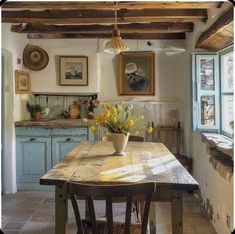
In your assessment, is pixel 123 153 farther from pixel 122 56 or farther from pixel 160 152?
pixel 122 56

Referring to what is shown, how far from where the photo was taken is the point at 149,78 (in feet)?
16.9

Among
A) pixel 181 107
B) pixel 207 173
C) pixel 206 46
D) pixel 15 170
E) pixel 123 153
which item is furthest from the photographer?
pixel 181 107

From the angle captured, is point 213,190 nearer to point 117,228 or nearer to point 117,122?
point 117,122

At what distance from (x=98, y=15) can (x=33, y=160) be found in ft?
7.17

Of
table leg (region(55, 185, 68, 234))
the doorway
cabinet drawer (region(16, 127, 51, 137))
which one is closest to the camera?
table leg (region(55, 185, 68, 234))

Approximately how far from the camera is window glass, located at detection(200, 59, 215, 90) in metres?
4.12

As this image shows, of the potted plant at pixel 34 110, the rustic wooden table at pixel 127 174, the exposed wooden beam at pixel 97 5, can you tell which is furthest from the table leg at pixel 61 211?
the potted plant at pixel 34 110

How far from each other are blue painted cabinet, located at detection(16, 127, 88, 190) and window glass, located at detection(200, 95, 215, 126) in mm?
1610

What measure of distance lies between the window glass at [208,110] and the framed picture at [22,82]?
8.22 ft

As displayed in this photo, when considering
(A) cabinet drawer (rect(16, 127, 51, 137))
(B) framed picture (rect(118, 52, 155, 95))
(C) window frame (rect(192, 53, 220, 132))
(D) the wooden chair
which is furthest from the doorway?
(C) window frame (rect(192, 53, 220, 132))

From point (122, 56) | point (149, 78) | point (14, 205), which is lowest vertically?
point (14, 205)


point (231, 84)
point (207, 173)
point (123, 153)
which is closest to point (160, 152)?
point (123, 153)

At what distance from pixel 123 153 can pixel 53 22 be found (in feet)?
6.75

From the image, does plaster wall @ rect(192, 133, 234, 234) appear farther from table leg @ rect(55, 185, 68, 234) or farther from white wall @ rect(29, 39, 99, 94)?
white wall @ rect(29, 39, 99, 94)
